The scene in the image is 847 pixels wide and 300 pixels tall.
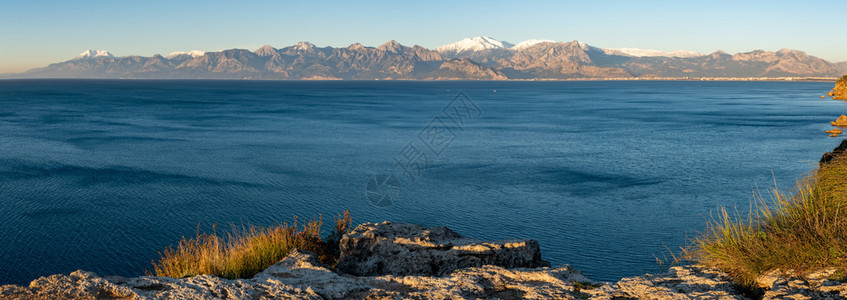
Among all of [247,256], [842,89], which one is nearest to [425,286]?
[247,256]

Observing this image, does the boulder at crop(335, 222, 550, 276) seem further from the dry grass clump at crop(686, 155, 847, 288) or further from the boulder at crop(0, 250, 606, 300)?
the dry grass clump at crop(686, 155, 847, 288)

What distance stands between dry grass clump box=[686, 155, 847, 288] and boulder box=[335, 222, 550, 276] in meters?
3.17

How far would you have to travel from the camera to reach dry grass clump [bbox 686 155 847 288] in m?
8.72

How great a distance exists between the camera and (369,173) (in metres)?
42.3

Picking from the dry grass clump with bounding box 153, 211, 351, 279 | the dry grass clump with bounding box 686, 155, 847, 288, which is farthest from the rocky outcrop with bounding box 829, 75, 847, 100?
the dry grass clump with bounding box 153, 211, 351, 279

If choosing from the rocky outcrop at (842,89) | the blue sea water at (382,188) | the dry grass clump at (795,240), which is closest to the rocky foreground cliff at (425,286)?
the dry grass clump at (795,240)

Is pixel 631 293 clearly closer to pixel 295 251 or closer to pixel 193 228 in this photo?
pixel 295 251

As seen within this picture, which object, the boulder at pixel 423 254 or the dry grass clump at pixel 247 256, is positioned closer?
the boulder at pixel 423 254

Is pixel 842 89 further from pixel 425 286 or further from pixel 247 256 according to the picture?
pixel 425 286

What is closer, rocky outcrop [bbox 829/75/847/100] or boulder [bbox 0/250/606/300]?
boulder [bbox 0/250/606/300]

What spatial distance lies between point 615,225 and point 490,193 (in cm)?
859

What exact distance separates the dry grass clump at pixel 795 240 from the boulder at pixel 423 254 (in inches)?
125

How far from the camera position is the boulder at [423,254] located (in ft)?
35.1

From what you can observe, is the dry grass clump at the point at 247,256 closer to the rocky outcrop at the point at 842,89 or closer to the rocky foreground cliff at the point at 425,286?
the rocky foreground cliff at the point at 425,286
